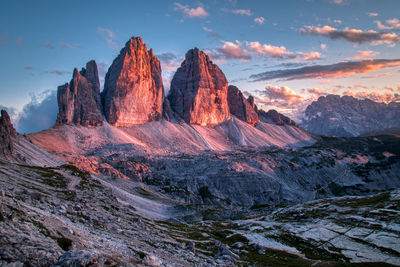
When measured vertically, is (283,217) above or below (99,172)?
below

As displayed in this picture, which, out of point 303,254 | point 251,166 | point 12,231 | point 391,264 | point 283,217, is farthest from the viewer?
point 251,166

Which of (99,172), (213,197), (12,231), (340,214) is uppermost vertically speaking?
(12,231)

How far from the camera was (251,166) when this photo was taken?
168 m

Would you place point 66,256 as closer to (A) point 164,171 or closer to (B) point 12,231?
(B) point 12,231

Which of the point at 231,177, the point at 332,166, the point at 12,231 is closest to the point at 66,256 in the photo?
the point at 12,231

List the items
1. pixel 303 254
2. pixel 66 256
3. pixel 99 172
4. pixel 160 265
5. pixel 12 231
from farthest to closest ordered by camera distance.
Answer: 1. pixel 99 172
2. pixel 303 254
3. pixel 160 265
4. pixel 12 231
5. pixel 66 256

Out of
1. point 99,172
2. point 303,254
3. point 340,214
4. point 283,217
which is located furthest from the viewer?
point 99,172

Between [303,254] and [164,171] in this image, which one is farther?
[164,171]

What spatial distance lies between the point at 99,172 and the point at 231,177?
228ft

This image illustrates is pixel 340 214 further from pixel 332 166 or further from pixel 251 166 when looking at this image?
pixel 332 166

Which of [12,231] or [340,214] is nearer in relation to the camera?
[12,231]

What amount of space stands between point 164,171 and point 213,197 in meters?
35.6

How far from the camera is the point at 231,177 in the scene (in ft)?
490

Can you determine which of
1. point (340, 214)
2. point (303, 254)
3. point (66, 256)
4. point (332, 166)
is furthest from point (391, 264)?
point (332, 166)
